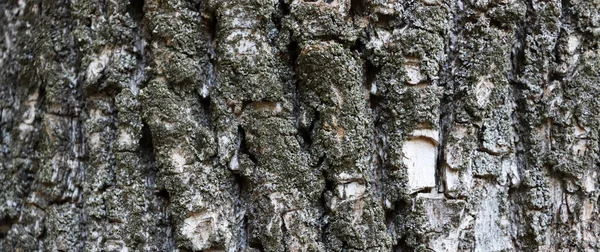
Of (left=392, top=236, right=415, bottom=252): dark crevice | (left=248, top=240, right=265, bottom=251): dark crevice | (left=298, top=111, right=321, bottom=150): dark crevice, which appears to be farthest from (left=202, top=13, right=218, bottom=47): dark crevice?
(left=392, top=236, right=415, bottom=252): dark crevice

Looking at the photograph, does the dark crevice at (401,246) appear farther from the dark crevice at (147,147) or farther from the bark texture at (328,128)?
the dark crevice at (147,147)

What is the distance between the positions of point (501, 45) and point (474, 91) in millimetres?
139

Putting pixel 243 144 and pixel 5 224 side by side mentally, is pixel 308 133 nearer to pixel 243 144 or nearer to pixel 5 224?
pixel 243 144

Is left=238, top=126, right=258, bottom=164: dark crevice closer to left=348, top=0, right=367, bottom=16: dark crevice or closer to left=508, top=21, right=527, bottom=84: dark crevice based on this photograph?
left=348, top=0, right=367, bottom=16: dark crevice

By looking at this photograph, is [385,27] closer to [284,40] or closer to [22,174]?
[284,40]

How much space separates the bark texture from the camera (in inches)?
49.2

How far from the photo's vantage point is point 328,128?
49.0 inches

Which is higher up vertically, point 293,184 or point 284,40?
point 284,40

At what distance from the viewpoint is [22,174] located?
150 cm

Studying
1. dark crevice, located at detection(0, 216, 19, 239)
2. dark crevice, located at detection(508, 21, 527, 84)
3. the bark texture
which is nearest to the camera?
the bark texture

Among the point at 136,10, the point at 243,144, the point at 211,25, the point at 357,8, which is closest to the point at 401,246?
the point at 243,144

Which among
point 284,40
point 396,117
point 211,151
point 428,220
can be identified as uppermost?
point 284,40

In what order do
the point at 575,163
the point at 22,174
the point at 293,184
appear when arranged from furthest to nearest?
1. the point at 22,174
2. the point at 575,163
3. the point at 293,184

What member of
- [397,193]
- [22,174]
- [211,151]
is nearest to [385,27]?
[397,193]
